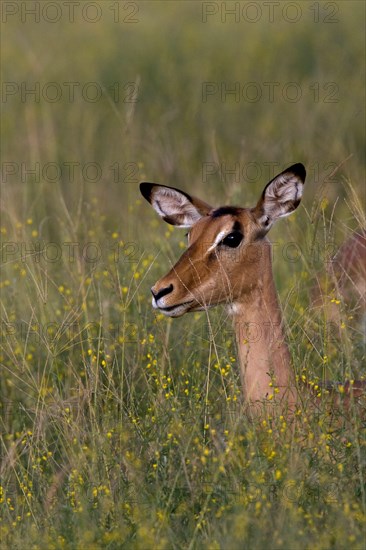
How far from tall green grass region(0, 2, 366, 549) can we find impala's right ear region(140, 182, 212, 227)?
1.58 ft

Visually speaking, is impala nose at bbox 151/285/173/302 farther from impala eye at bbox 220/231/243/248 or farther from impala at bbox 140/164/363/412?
impala eye at bbox 220/231/243/248

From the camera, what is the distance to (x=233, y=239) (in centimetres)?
570

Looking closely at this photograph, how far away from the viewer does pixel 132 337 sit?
6625 mm

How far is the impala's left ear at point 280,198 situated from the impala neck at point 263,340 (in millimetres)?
164

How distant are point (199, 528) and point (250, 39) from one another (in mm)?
10971

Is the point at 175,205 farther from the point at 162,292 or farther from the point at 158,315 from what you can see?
the point at 162,292

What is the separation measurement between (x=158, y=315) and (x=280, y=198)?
46.4 inches

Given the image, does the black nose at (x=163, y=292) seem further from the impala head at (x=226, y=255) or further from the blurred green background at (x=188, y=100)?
the blurred green background at (x=188, y=100)

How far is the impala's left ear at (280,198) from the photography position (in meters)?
5.81

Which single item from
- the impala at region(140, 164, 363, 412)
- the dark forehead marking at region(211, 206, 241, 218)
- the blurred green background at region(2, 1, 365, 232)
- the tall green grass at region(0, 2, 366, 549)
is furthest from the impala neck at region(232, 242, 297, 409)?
the blurred green background at region(2, 1, 365, 232)

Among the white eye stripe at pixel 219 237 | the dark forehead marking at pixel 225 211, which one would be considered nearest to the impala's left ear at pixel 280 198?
the dark forehead marking at pixel 225 211

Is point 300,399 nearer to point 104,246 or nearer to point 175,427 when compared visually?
point 175,427

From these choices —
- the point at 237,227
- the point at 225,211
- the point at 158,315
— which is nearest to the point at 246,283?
the point at 237,227

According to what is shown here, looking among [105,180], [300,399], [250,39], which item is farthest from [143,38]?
[300,399]
